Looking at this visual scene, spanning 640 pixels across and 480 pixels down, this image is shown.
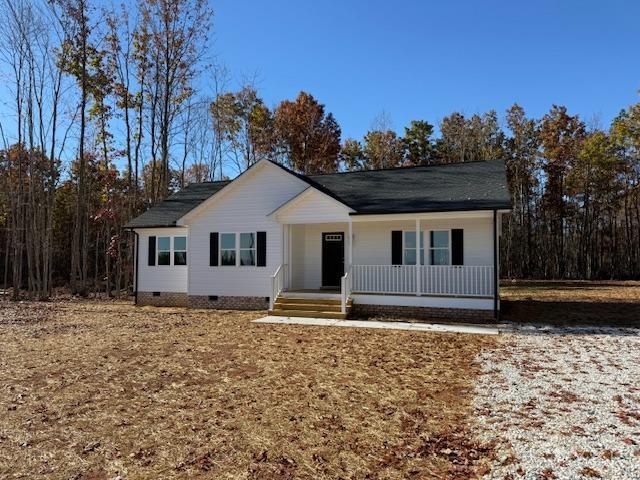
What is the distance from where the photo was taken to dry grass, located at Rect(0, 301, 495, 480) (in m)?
3.98

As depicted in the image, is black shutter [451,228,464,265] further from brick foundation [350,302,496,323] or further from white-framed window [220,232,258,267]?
white-framed window [220,232,258,267]

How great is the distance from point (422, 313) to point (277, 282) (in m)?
4.55

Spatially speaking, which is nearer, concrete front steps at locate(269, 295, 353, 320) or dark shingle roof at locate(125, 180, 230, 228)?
concrete front steps at locate(269, 295, 353, 320)

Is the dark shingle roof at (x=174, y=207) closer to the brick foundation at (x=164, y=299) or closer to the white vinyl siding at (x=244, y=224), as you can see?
the white vinyl siding at (x=244, y=224)

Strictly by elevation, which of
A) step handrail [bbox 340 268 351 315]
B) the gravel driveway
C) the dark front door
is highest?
the dark front door

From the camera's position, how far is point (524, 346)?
9047 millimetres

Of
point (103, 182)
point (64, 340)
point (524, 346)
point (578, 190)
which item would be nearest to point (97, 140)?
point (103, 182)

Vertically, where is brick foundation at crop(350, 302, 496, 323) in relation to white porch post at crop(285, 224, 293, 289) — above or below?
below

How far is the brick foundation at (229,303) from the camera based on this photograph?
15250 mm

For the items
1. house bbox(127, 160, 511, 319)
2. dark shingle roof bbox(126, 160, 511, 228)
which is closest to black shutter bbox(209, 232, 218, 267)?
house bbox(127, 160, 511, 319)

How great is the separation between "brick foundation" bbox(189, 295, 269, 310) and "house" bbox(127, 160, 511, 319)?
37 millimetres

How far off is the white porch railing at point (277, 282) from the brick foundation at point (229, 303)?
996 millimetres

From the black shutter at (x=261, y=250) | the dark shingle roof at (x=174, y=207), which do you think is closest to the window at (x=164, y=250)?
the dark shingle roof at (x=174, y=207)

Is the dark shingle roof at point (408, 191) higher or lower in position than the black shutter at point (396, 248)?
higher
